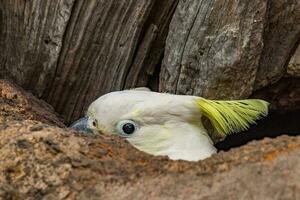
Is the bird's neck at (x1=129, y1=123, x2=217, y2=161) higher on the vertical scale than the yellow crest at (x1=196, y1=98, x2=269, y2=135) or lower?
lower

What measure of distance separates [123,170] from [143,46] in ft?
4.35

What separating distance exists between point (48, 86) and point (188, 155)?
875 millimetres

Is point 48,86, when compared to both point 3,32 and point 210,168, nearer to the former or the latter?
point 3,32

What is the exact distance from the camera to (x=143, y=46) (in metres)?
2.95

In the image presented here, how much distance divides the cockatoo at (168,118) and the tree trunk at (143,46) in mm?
230

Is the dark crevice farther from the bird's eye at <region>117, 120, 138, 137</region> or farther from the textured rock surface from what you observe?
the textured rock surface

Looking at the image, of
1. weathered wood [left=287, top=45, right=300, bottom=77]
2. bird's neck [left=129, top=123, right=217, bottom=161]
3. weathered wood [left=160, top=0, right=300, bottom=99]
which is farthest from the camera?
weathered wood [left=287, top=45, right=300, bottom=77]

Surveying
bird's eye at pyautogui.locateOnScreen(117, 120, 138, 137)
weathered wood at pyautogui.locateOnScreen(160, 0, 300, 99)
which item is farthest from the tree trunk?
bird's eye at pyautogui.locateOnScreen(117, 120, 138, 137)

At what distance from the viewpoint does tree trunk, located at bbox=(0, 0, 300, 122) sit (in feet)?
8.84

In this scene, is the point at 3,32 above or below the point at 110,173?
below

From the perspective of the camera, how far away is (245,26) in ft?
8.74

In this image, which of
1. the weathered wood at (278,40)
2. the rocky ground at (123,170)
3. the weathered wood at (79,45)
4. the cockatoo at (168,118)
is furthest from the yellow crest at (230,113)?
the rocky ground at (123,170)

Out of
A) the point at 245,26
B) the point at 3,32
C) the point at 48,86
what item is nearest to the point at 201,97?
the point at 245,26

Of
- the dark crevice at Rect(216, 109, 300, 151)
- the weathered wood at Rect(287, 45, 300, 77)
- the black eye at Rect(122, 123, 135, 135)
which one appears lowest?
the dark crevice at Rect(216, 109, 300, 151)
